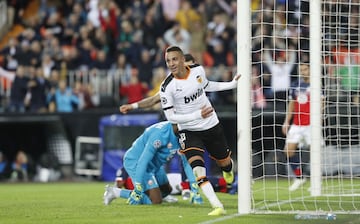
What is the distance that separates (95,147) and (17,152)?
2367mm

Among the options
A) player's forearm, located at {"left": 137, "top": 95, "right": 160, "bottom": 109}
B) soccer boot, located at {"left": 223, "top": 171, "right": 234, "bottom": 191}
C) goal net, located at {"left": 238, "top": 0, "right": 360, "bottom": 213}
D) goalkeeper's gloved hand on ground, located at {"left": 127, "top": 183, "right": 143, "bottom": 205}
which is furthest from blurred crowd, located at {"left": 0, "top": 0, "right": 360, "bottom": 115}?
player's forearm, located at {"left": 137, "top": 95, "right": 160, "bottom": 109}

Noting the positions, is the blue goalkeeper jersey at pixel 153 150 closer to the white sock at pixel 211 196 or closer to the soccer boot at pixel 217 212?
the white sock at pixel 211 196

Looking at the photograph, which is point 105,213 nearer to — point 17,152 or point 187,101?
point 187,101

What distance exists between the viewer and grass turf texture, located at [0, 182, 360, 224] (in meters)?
10.9

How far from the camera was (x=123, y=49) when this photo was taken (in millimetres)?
26016

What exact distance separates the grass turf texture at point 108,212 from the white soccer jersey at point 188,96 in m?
1.09

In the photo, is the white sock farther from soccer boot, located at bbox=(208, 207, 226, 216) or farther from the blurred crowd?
the blurred crowd

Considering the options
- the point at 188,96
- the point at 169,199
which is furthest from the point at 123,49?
the point at 188,96

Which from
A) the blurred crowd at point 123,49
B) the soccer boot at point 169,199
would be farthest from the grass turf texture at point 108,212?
the blurred crowd at point 123,49

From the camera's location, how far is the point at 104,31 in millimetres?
26875

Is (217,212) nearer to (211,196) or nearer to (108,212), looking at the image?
(211,196)

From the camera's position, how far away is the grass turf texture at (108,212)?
1091 centimetres

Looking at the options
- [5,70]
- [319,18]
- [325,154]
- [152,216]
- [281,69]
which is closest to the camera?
[152,216]

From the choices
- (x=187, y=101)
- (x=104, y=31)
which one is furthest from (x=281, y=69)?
(x=187, y=101)
